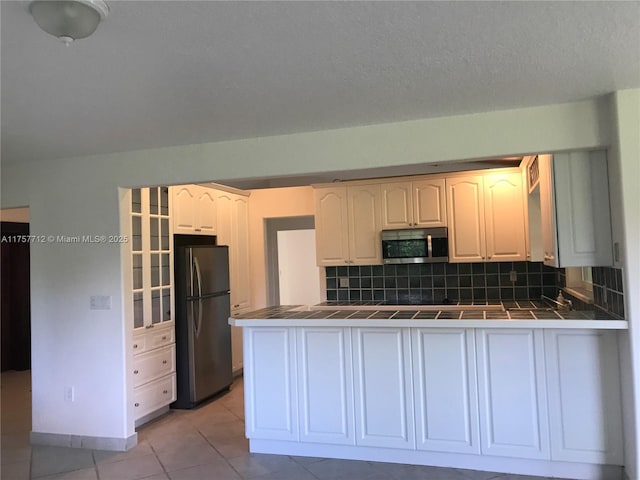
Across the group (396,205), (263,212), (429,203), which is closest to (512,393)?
(429,203)

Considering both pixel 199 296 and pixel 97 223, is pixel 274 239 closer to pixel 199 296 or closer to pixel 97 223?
pixel 199 296

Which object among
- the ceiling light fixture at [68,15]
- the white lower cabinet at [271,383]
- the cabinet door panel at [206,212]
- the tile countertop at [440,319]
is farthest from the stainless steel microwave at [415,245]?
the ceiling light fixture at [68,15]

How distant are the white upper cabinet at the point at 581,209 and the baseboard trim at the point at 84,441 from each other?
323cm

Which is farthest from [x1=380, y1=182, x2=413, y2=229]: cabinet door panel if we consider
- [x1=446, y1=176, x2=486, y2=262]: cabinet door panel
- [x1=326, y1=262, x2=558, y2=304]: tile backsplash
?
[x1=326, y1=262, x2=558, y2=304]: tile backsplash

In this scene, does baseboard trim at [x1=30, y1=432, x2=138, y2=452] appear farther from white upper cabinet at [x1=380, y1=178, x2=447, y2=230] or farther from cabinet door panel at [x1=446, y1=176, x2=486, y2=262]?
cabinet door panel at [x1=446, y1=176, x2=486, y2=262]

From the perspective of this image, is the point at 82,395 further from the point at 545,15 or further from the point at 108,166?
the point at 545,15

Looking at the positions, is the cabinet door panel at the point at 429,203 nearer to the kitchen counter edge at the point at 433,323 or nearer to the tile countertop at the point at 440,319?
the tile countertop at the point at 440,319

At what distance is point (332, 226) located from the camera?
5.31 metres

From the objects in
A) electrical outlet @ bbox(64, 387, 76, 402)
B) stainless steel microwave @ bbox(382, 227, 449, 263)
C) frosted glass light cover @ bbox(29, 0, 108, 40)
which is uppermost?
frosted glass light cover @ bbox(29, 0, 108, 40)

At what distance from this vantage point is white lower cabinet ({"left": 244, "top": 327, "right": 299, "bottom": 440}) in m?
3.31

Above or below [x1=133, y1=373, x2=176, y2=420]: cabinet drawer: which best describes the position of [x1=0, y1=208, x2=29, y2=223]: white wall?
above

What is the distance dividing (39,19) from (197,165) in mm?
1831

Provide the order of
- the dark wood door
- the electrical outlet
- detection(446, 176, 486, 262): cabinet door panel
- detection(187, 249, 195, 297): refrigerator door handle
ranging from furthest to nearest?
the dark wood door, detection(446, 176, 486, 262): cabinet door panel, detection(187, 249, 195, 297): refrigerator door handle, the electrical outlet

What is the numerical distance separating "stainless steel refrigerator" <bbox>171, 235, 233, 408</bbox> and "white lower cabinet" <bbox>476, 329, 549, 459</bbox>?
8.63 ft
